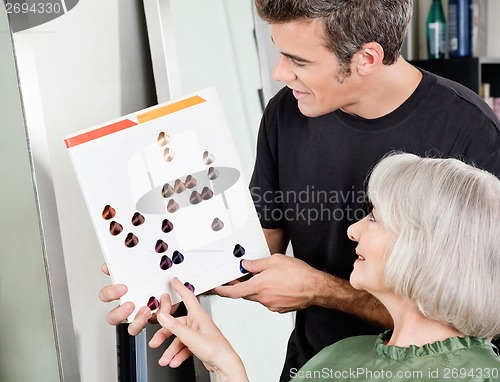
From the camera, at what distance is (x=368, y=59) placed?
174 centimetres

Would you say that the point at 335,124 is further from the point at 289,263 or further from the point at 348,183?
the point at 289,263

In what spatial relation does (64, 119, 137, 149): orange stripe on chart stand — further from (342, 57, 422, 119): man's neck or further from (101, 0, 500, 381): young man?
(342, 57, 422, 119): man's neck

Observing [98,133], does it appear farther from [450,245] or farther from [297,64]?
[450,245]

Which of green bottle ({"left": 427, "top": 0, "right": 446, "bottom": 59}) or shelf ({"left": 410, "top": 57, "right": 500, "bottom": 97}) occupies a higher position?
green bottle ({"left": 427, "top": 0, "right": 446, "bottom": 59})

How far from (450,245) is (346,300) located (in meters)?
0.44

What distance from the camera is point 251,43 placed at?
2.63 m

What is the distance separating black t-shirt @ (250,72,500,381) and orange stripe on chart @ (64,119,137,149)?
528 millimetres

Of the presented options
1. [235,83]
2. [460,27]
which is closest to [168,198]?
[235,83]

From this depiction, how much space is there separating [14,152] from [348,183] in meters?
0.81

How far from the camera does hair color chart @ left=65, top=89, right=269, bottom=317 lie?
1.50 m

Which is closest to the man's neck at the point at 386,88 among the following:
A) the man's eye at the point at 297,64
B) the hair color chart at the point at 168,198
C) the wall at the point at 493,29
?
the man's eye at the point at 297,64

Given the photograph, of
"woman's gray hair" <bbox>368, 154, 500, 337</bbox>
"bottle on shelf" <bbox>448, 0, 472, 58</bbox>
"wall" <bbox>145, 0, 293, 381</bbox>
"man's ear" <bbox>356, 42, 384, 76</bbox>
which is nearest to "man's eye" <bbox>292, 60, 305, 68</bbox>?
"man's ear" <bbox>356, 42, 384, 76</bbox>

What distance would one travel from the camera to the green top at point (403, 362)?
144 cm

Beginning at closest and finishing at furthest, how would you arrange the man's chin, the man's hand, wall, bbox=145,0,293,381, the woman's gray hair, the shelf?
the woman's gray hair, the man's hand, the man's chin, wall, bbox=145,0,293,381, the shelf
